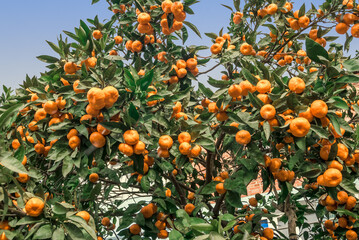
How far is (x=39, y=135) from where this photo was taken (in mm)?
2041

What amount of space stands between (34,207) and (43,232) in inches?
5.1

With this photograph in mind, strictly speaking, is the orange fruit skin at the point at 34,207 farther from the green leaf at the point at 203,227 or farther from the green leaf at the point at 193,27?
the green leaf at the point at 193,27

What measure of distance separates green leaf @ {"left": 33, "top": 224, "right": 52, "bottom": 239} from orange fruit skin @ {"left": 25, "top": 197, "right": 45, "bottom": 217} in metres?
0.08

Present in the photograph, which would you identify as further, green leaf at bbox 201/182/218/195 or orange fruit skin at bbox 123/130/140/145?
green leaf at bbox 201/182/218/195

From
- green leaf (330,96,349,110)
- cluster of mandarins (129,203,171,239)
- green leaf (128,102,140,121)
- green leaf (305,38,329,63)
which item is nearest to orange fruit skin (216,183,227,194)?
cluster of mandarins (129,203,171,239)

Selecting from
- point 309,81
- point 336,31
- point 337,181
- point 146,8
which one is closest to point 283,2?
point 336,31

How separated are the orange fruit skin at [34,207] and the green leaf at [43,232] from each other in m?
0.08

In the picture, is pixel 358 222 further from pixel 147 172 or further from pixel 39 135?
pixel 39 135

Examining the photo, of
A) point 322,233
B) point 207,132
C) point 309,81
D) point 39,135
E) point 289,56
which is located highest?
point 289,56

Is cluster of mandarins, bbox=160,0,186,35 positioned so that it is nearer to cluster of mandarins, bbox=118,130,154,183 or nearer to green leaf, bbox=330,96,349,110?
cluster of mandarins, bbox=118,130,154,183

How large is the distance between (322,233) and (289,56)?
1.84 meters

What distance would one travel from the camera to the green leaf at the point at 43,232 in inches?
52.6

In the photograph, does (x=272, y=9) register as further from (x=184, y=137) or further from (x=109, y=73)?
(x=109, y=73)

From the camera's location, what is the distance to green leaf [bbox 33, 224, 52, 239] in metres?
1.34
